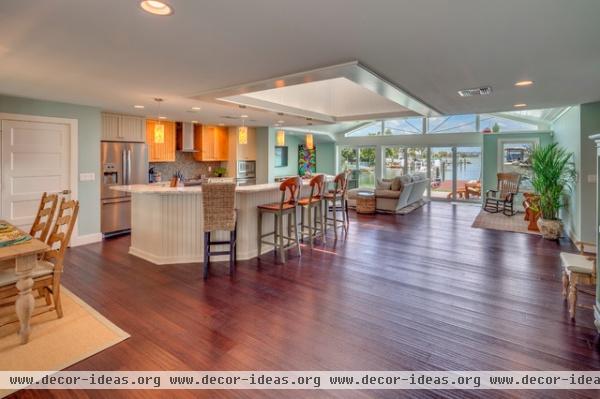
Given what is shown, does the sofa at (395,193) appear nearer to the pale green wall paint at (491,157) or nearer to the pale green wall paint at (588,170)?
the pale green wall paint at (491,157)

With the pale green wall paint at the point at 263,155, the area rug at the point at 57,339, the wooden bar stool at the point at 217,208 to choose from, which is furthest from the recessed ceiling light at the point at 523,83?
the pale green wall paint at the point at 263,155

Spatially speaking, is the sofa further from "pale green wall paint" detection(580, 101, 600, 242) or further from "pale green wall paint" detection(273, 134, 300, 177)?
"pale green wall paint" detection(580, 101, 600, 242)

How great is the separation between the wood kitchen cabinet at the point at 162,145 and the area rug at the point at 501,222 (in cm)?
704

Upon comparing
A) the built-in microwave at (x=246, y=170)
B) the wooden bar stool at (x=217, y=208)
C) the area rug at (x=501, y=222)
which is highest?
the built-in microwave at (x=246, y=170)

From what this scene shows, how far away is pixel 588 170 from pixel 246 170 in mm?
7070

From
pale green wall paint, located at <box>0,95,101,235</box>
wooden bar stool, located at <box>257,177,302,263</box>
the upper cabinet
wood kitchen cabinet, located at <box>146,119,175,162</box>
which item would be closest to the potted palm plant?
wooden bar stool, located at <box>257,177,302,263</box>

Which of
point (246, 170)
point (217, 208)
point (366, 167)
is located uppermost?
point (366, 167)

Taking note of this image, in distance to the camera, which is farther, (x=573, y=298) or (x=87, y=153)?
(x=87, y=153)

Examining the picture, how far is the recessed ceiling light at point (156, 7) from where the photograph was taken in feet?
6.38

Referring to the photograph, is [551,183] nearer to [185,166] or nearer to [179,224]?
[179,224]

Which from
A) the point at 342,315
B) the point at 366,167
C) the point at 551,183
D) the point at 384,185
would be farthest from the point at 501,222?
the point at 342,315

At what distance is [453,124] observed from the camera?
1084cm

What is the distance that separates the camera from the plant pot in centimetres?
589

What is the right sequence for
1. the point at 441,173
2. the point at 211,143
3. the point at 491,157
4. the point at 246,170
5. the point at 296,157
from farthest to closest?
the point at 296,157, the point at 441,173, the point at 491,157, the point at 246,170, the point at 211,143
